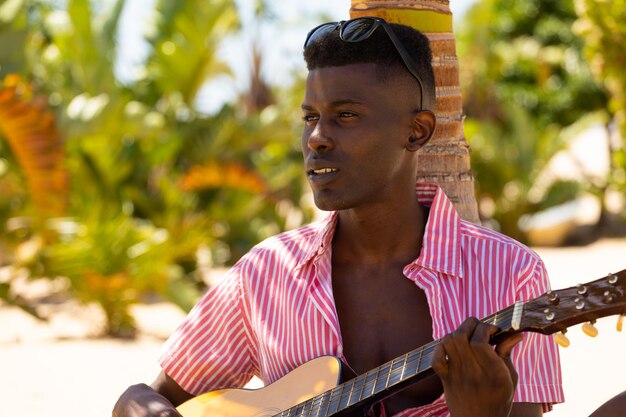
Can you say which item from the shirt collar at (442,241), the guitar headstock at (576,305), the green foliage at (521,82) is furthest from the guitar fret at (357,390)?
the green foliage at (521,82)

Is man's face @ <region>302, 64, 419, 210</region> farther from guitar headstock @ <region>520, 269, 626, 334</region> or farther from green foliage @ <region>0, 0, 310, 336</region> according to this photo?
green foliage @ <region>0, 0, 310, 336</region>

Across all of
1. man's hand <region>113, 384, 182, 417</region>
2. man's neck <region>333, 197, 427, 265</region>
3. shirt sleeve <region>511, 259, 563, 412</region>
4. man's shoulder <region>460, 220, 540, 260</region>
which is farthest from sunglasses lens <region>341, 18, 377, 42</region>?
man's hand <region>113, 384, 182, 417</region>

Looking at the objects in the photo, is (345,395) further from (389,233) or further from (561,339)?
(561,339)

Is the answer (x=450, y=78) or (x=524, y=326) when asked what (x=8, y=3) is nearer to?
(x=450, y=78)

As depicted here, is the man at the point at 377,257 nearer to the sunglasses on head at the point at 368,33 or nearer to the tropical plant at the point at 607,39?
the sunglasses on head at the point at 368,33

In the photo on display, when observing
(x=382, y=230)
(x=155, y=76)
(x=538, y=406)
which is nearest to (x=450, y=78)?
(x=382, y=230)

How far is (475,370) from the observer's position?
239cm

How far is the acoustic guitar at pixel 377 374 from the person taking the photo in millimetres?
2219

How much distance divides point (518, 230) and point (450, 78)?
504 inches

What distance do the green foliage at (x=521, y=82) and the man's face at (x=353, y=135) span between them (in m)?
13.5

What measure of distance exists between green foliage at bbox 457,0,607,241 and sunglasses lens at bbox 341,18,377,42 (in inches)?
531

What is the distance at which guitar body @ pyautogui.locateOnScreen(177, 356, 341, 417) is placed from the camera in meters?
2.86

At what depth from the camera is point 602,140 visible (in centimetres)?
2484

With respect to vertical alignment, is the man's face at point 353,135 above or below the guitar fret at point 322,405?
above
